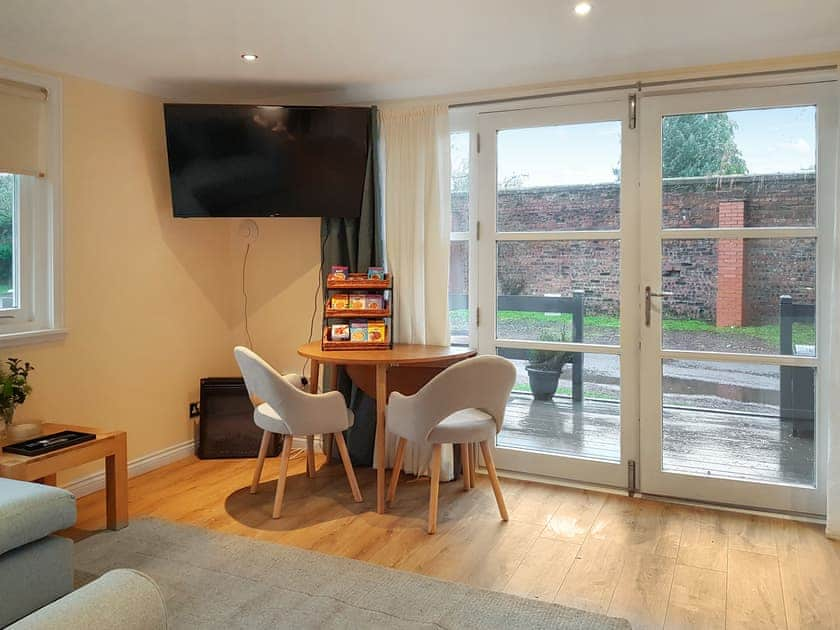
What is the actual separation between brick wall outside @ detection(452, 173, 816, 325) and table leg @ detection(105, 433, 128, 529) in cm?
216

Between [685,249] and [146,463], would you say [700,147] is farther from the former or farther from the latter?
[146,463]

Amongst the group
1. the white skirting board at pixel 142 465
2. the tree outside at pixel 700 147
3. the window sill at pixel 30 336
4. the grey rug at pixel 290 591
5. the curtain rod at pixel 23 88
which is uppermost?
the curtain rod at pixel 23 88

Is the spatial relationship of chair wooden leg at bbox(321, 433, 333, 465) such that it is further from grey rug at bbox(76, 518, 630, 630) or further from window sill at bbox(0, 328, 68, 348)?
window sill at bbox(0, 328, 68, 348)

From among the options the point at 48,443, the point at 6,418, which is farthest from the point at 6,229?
the point at 48,443

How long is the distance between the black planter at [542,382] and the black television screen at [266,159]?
1.40 meters

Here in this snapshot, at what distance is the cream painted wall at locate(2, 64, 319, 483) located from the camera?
338 cm

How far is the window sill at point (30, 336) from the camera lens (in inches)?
120

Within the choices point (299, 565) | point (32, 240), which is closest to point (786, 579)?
point (299, 565)

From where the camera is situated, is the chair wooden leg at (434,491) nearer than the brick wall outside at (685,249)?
Yes

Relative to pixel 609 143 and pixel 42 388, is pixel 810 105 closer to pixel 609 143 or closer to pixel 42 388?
pixel 609 143

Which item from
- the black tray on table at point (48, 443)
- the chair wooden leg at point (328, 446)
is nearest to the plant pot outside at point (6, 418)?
the black tray on table at point (48, 443)

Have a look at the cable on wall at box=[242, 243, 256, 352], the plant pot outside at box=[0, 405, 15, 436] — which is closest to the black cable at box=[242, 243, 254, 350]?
the cable on wall at box=[242, 243, 256, 352]

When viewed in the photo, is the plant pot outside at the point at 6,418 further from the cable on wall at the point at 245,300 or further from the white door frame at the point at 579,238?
the white door frame at the point at 579,238

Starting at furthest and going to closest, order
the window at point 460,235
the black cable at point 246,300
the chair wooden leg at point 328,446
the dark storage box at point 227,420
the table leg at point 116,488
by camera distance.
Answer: the black cable at point 246,300
the dark storage box at point 227,420
the chair wooden leg at point 328,446
the window at point 460,235
the table leg at point 116,488
